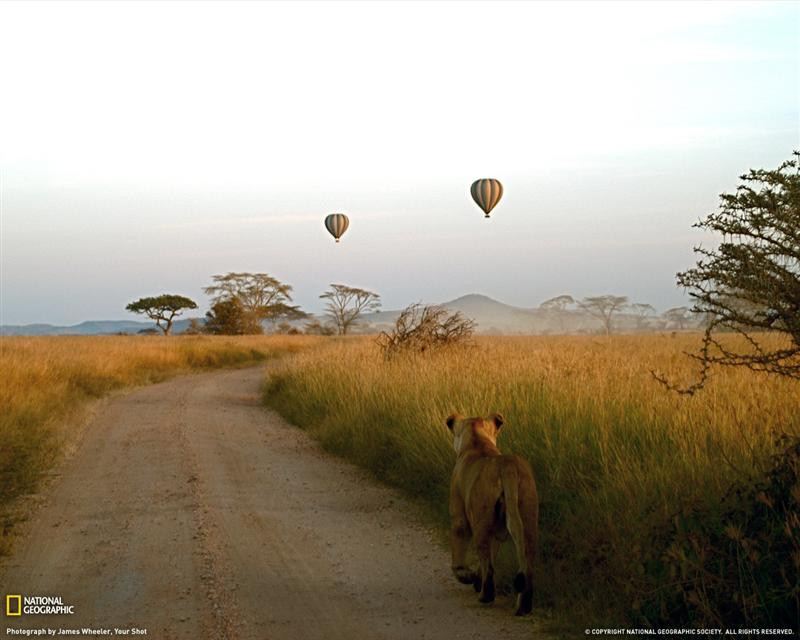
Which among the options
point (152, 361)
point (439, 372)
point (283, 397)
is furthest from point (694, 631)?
point (152, 361)

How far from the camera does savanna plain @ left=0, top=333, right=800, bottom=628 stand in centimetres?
407

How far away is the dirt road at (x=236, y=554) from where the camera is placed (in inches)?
187

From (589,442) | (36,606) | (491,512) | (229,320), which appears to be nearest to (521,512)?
(491,512)

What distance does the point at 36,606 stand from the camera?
16.6 feet

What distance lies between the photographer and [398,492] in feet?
27.3

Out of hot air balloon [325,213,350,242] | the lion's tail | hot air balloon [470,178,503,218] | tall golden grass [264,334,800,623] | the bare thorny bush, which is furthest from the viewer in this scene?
hot air balloon [325,213,350,242]

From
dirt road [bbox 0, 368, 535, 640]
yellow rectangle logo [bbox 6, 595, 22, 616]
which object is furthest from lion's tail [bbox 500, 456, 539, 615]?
yellow rectangle logo [bbox 6, 595, 22, 616]

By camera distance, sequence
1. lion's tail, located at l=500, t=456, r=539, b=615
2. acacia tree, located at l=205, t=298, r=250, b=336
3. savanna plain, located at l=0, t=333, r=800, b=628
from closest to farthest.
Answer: savanna plain, located at l=0, t=333, r=800, b=628, lion's tail, located at l=500, t=456, r=539, b=615, acacia tree, located at l=205, t=298, r=250, b=336

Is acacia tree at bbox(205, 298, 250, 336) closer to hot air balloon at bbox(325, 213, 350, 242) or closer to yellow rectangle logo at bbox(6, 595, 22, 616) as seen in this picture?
hot air balloon at bbox(325, 213, 350, 242)

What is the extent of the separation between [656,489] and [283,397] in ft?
39.3

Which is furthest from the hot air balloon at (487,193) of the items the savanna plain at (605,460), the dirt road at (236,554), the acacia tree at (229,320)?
the acacia tree at (229,320)

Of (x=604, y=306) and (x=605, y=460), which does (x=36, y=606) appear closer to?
(x=605, y=460)

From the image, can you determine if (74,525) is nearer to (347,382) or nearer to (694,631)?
(694,631)

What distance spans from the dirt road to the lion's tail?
0.44m
